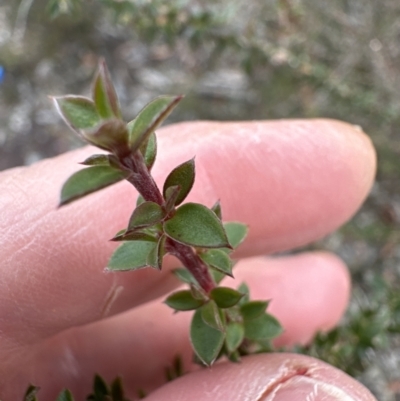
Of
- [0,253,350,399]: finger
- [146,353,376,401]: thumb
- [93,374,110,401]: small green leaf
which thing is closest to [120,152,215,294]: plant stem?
[146,353,376,401]: thumb

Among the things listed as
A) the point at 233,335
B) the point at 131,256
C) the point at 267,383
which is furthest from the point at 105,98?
the point at 267,383

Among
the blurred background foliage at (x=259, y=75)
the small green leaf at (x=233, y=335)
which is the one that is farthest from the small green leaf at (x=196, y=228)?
the blurred background foliage at (x=259, y=75)

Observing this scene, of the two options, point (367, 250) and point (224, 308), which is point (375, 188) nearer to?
point (367, 250)

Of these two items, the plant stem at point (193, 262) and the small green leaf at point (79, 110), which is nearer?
the small green leaf at point (79, 110)

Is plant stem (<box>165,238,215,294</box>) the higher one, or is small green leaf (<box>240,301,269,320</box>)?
plant stem (<box>165,238,215,294</box>)

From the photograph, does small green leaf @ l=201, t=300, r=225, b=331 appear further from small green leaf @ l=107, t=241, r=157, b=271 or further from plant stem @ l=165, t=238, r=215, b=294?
small green leaf @ l=107, t=241, r=157, b=271

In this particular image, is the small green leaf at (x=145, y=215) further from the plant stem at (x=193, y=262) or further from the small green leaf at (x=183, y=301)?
the small green leaf at (x=183, y=301)

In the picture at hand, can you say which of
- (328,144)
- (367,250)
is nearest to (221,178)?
(328,144)
